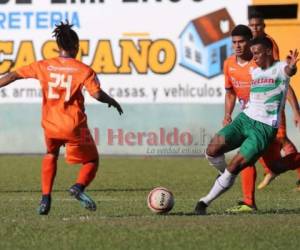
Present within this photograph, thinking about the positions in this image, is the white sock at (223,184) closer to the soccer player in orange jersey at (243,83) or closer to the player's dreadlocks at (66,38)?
the soccer player in orange jersey at (243,83)

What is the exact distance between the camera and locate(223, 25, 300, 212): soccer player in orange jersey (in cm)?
1199

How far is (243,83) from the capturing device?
41.8 feet

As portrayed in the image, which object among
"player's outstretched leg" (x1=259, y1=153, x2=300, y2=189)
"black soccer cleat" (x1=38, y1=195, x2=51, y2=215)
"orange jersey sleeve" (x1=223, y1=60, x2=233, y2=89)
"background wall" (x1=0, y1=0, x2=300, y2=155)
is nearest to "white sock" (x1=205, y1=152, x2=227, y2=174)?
"player's outstretched leg" (x1=259, y1=153, x2=300, y2=189)

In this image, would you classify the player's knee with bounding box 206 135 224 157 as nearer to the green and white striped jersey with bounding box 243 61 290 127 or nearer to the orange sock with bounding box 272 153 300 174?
the green and white striped jersey with bounding box 243 61 290 127

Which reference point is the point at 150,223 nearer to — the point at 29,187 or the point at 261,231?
the point at 261,231

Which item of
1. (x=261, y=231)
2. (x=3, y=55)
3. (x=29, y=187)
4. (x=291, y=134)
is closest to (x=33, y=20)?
(x=3, y=55)

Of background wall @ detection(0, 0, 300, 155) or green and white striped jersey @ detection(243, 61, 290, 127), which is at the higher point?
green and white striped jersey @ detection(243, 61, 290, 127)

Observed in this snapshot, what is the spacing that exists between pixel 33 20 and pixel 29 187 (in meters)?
9.60

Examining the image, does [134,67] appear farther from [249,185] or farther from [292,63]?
[292,63]

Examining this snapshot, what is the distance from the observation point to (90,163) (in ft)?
37.2

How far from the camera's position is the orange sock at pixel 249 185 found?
12.0 metres

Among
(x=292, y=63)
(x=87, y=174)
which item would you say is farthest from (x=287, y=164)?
(x=87, y=174)

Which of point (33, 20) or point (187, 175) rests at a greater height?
point (33, 20)

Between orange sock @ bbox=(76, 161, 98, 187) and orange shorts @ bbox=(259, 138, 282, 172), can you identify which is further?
orange shorts @ bbox=(259, 138, 282, 172)
